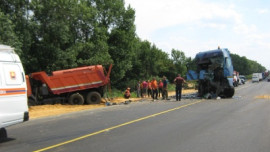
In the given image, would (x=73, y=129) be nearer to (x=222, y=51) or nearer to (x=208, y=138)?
(x=208, y=138)

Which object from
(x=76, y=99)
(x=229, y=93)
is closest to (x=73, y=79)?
(x=76, y=99)

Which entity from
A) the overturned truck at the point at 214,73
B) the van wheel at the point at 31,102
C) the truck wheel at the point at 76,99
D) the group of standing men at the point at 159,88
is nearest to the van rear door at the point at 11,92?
the van wheel at the point at 31,102

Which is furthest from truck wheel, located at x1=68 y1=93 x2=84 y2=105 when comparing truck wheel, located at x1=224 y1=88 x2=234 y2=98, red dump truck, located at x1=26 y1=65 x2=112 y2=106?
truck wheel, located at x1=224 y1=88 x2=234 y2=98

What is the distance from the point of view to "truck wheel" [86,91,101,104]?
2122cm

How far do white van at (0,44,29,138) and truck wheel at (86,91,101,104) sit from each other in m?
13.0

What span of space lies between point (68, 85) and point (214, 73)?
33.3 ft

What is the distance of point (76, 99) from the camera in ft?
68.7

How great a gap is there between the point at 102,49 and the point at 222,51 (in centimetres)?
1555

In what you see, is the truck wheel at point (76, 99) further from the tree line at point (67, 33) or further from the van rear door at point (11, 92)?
the van rear door at point (11, 92)

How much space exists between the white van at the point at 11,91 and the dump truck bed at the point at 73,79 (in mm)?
12053

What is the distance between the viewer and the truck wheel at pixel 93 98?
21.2 meters

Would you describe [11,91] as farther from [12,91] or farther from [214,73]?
[214,73]

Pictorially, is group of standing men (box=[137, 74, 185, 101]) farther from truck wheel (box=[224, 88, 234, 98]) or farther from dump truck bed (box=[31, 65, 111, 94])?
dump truck bed (box=[31, 65, 111, 94])

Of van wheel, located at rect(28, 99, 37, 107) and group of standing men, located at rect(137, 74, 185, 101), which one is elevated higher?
group of standing men, located at rect(137, 74, 185, 101)
